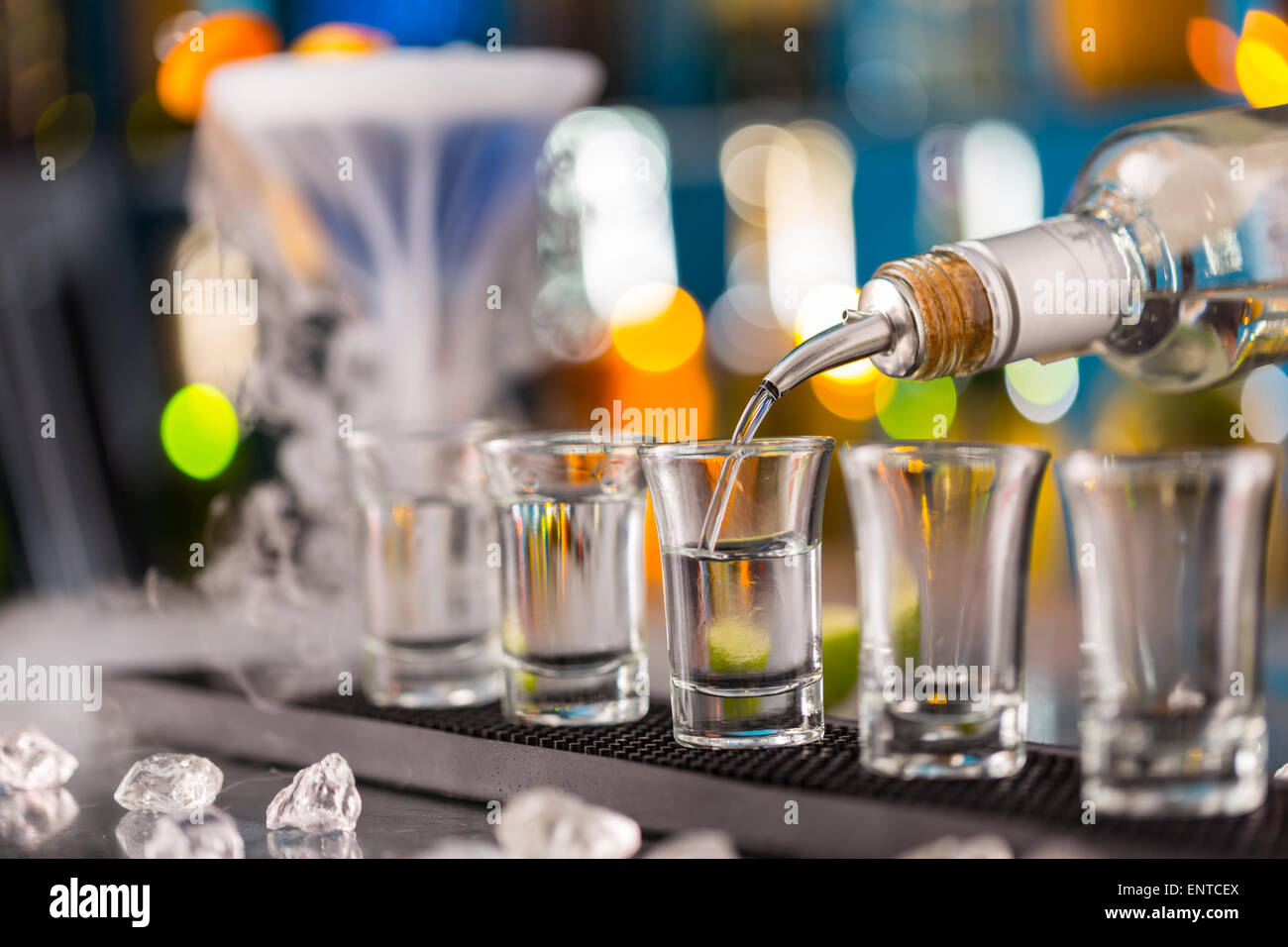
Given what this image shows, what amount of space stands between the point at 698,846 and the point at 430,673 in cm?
30

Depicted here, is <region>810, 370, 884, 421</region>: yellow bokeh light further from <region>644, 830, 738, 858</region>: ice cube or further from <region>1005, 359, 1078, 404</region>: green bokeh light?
<region>644, 830, 738, 858</region>: ice cube

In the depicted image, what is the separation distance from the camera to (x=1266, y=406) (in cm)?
182

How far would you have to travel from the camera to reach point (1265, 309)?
0.85 meters

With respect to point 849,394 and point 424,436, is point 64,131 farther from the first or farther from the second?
point 424,436

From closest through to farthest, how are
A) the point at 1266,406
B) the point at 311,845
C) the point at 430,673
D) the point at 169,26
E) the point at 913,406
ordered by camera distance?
the point at 311,845 < the point at 430,673 < the point at 1266,406 < the point at 913,406 < the point at 169,26

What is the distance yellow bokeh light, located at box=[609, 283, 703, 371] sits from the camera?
2131 millimetres

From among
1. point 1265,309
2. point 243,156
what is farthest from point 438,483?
point 243,156

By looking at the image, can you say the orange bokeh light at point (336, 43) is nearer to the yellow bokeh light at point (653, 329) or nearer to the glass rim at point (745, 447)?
the yellow bokeh light at point (653, 329)

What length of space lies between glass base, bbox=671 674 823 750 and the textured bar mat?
0.01 m

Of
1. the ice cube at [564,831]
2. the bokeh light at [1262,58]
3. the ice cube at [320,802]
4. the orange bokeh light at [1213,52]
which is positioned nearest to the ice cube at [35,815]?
the ice cube at [320,802]

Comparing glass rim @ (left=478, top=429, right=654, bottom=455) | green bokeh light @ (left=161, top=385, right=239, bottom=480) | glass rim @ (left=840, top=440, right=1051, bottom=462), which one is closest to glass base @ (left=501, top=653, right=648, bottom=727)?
glass rim @ (left=478, top=429, right=654, bottom=455)

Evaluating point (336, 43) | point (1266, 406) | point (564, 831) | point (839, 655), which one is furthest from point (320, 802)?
point (1266, 406)

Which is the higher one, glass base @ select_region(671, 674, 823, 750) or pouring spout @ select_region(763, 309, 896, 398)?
pouring spout @ select_region(763, 309, 896, 398)
